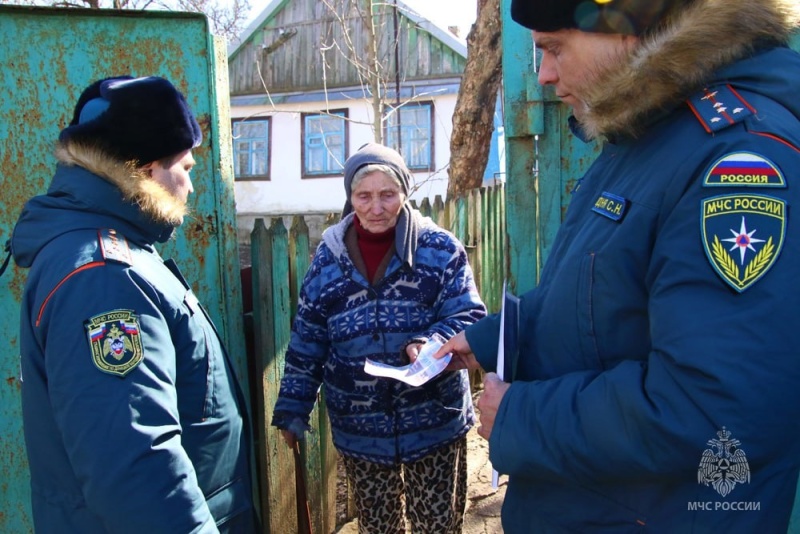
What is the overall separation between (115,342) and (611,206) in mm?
1064

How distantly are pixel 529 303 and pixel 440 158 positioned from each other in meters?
15.1

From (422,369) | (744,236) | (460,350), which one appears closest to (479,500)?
(422,369)

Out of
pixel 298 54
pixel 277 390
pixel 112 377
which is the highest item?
pixel 298 54

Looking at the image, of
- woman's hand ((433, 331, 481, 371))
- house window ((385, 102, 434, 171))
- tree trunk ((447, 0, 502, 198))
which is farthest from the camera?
house window ((385, 102, 434, 171))

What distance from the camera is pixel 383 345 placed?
2.71 metres

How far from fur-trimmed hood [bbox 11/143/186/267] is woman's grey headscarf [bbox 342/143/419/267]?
123 centimetres

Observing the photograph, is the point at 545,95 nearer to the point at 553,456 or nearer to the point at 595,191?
the point at 595,191

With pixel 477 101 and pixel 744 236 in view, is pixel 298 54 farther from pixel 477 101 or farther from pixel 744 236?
pixel 744 236

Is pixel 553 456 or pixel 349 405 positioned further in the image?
pixel 349 405

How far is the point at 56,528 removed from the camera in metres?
1.55

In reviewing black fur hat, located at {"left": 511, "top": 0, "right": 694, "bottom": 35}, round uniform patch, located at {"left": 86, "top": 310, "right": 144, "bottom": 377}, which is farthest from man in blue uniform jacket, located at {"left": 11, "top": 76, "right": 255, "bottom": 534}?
black fur hat, located at {"left": 511, "top": 0, "right": 694, "bottom": 35}

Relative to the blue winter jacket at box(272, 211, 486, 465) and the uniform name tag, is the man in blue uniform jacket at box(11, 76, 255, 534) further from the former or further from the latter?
the uniform name tag

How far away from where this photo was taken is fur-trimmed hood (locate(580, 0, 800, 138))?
4.00 feet

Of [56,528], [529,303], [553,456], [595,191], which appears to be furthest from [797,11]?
[56,528]
